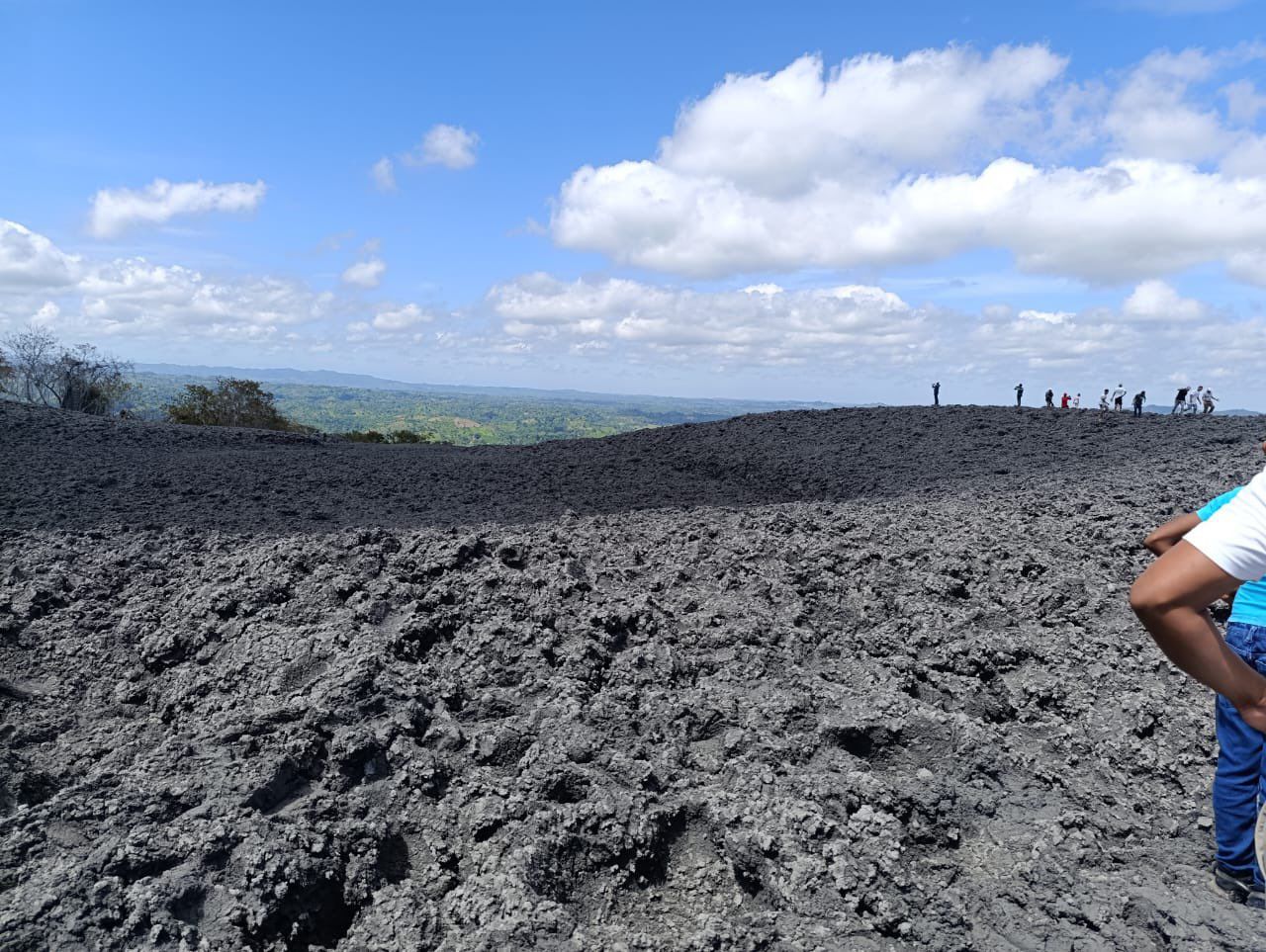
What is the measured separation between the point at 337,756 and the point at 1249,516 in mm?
4099

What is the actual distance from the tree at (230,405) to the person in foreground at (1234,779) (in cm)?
3495

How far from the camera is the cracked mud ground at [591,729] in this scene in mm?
3254

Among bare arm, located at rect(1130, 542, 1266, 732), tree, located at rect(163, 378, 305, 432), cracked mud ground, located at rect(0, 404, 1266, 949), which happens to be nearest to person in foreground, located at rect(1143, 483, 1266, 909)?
cracked mud ground, located at rect(0, 404, 1266, 949)

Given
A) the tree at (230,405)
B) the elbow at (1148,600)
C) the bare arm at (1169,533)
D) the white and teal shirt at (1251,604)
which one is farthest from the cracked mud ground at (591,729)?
the tree at (230,405)

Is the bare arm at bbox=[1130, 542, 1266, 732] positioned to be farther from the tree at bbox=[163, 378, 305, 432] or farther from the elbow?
the tree at bbox=[163, 378, 305, 432]

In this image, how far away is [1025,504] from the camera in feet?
29.4

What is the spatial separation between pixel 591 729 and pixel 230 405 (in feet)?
122

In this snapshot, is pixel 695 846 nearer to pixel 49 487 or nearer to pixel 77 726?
pixel 77 726

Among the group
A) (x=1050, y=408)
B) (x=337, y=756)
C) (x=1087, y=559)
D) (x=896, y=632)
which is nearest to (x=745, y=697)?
(x=896, y=632)

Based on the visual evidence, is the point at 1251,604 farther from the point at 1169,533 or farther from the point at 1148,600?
the point at 1148,600

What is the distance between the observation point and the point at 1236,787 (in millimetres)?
3193

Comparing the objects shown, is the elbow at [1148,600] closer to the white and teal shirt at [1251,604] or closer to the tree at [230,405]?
the white and teal shirt at [1251,604]

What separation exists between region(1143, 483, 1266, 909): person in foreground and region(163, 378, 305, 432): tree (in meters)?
35.0

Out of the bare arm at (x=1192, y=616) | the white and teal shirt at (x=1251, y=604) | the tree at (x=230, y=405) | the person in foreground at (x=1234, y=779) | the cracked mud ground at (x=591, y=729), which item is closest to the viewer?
the bare arm at (x=1192, y=616)
